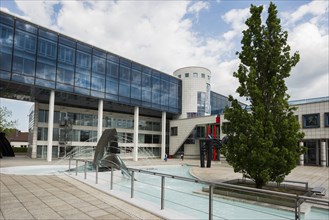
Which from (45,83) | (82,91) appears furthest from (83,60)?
(45,83)

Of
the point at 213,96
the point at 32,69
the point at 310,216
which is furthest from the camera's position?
the point at 213,96

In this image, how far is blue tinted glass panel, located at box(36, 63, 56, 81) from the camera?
28.7 metres

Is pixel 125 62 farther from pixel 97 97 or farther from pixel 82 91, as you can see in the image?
pixel 82 91

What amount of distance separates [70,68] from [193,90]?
25.9m

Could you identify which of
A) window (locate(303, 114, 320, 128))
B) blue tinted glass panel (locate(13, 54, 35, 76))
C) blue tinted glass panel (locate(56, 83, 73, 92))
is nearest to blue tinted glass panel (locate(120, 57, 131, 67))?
blue tinted glass panel (locate(56, 83, 73, 92))

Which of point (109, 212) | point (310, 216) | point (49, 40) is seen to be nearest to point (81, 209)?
point (109, 212)

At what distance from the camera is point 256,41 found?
1274 cm

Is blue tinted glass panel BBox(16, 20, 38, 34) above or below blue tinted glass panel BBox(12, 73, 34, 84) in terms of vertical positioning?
above

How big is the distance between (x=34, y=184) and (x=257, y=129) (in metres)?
10.2

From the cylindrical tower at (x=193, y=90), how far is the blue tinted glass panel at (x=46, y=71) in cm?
2708

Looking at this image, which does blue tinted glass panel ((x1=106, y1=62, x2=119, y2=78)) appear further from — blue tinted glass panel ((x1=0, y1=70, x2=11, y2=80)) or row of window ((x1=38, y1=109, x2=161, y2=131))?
blue tinted glass panel ((x1=0, y1=70, x2=11, y2=80))

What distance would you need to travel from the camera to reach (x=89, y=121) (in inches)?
1650

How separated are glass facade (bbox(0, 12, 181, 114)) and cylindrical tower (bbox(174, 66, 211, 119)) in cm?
701

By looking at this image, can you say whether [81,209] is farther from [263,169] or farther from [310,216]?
[263,169]
